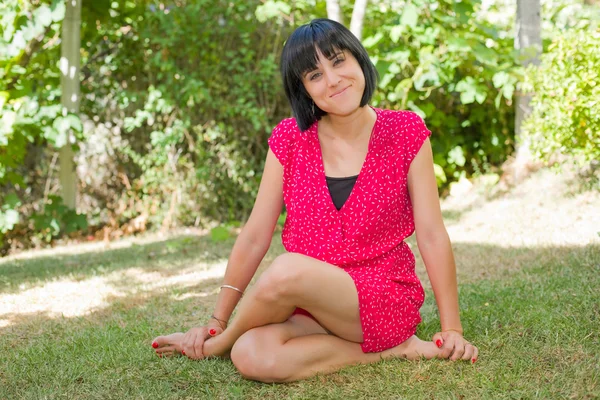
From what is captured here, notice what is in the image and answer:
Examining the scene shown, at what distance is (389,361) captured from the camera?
235 centimetres

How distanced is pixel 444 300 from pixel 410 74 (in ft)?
13.6

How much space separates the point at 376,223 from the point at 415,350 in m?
0.44

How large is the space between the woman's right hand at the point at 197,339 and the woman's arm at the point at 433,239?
0.78 m

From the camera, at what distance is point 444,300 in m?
2.32

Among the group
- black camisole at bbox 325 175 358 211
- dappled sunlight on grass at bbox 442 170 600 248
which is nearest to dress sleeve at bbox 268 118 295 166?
black camisole at bbox 325 175 358 211

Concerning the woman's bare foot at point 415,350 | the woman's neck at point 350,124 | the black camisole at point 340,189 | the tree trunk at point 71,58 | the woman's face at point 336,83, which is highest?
the tree trunk at point 71,58

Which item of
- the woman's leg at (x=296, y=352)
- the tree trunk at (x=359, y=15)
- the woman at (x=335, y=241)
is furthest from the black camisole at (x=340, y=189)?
the tree trunk at (x=359, y=15)

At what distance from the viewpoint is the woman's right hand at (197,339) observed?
8.11 feet

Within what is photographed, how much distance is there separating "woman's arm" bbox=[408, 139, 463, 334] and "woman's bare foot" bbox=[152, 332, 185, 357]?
0.92 m

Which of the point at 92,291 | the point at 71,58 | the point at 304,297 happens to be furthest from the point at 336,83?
the point at 71,58

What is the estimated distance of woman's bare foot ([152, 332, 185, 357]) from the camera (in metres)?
2.50

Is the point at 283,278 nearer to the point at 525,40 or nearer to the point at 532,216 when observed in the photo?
the point at 532,216

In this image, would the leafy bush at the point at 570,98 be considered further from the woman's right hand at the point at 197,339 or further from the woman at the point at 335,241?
the woman's right hand at the point at 197,339

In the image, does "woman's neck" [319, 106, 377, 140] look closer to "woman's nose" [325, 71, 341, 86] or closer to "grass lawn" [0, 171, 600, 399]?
"woman's nose" [325, 71, 341, 86]
